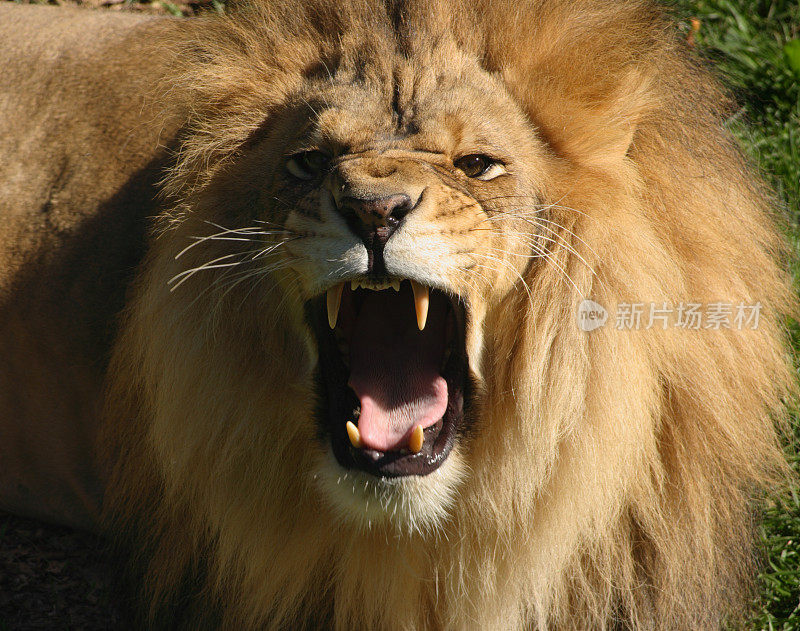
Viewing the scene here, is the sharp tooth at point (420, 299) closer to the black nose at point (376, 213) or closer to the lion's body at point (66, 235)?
the black nose at point (376, 213)

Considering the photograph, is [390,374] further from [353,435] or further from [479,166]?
[479,166]

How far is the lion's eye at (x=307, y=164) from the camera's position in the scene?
7.98 feet

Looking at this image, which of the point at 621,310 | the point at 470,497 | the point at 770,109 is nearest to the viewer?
the point at 621,310

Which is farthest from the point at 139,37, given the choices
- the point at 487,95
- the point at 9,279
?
the point at 487,95

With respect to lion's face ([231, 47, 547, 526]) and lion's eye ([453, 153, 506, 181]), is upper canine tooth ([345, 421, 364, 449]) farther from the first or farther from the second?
lion's eye ([453, 153, 506, 181])

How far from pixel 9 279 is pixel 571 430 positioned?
224cm

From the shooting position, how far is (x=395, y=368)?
8.46 feet

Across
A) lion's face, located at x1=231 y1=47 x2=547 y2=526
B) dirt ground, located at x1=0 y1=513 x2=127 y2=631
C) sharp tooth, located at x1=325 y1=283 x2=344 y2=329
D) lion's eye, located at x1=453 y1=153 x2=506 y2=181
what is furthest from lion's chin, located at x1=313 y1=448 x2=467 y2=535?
dirt ground, located at x1=0 y1=513 x2=127 y2=631

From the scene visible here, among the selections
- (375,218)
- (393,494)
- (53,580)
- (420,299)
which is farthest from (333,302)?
(53,580)

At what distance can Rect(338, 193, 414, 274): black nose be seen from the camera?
2.10 metres

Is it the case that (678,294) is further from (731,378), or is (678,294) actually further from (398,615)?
→ (398,615)

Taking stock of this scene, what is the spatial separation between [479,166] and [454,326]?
0.39 metres

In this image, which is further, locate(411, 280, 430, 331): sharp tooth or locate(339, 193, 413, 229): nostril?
locate(411, 280, 430, 331): sharp tooth

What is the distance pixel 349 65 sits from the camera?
2.47 metres
